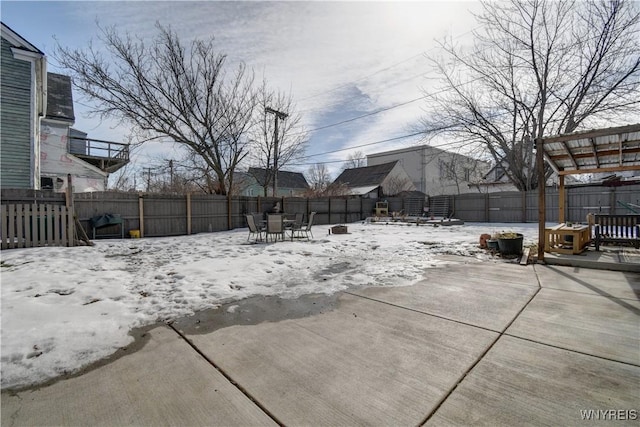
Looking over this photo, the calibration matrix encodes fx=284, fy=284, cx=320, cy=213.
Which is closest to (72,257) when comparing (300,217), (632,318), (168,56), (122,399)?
(122,399)

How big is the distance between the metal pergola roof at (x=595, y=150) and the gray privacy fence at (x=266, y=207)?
5.16m

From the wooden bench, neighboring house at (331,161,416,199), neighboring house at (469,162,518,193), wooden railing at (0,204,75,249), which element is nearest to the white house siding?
wooden railing at (0,204,75,249)

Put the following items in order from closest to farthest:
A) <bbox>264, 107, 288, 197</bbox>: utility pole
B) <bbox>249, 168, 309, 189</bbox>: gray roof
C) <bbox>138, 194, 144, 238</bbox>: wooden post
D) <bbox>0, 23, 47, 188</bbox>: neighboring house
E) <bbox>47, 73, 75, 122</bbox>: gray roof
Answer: <bbox>0, 23, 47, 188</bbox>: neighboring house, <bbox>138, 194, 144, 238</bbox>: wooden post, <bbox>47, 73, 75, 122</bbox>: gray roof, <bbox>264, 107, 288, 197</bbox>: utility pole, <bbox>249, 168, 309, 189</bbox>: gray roof

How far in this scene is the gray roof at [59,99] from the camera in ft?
51.3

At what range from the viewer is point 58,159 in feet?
50.9

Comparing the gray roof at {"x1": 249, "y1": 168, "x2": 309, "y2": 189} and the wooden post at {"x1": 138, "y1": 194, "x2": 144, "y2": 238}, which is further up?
the gray roof at {"x1": 249, "y1": 168, "x2": 309, "y2": 189}

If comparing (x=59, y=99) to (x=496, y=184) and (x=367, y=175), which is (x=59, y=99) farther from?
(x=496, y=184)

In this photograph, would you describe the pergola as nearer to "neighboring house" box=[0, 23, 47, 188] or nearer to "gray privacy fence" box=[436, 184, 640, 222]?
"gray privacy fence" box=[436, 184, 640, 222]

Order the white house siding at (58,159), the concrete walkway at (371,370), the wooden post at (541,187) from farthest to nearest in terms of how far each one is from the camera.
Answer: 1. the white house siding at (58,159)
2. the wooden post at (541,187)
3. the concrete walkway at (371,370)

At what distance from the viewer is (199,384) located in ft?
6.05

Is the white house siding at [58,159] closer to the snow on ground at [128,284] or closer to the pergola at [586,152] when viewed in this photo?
the snow on ground at [128,284]

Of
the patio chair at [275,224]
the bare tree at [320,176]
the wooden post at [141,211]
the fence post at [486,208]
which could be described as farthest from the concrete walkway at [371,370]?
the bare tree at [320,176]

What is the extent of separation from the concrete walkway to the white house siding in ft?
57.5

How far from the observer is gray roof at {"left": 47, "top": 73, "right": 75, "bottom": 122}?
15.6m
